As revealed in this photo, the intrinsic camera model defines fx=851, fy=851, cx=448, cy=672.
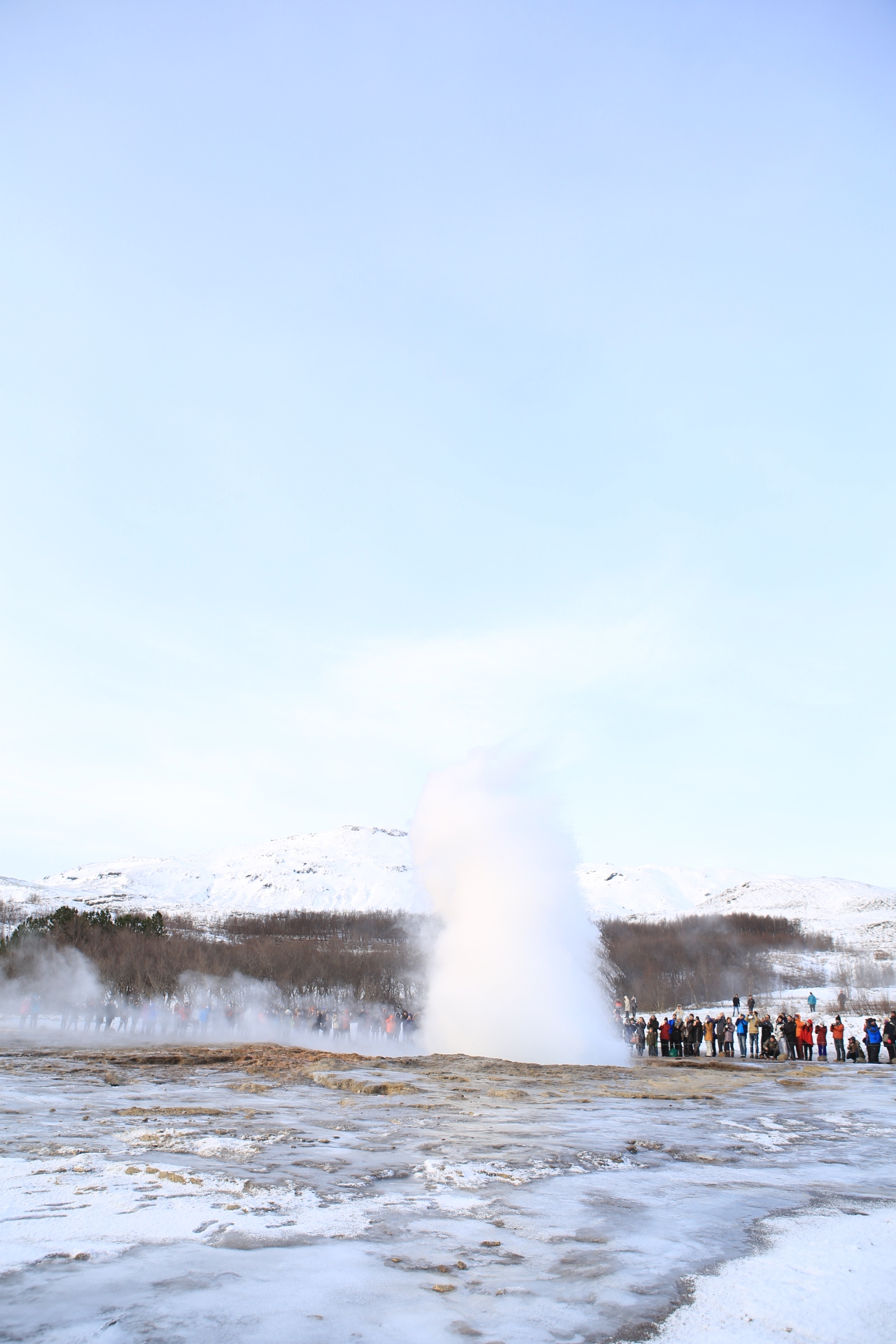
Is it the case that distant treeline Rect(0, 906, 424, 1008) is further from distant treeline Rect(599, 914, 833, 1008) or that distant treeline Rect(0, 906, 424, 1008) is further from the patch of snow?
the patch of snow

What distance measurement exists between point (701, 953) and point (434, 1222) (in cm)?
11959

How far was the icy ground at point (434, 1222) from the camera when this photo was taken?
13.0ft

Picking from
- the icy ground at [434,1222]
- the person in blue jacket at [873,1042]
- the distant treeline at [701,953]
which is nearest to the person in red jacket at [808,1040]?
the person in blue jacket at [873,1042]

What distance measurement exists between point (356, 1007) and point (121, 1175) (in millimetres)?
51079

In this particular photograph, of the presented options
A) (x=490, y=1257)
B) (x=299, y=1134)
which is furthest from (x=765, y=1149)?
(x=490, y=1257)

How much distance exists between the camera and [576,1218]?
5914 mm

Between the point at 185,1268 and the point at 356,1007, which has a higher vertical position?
the point at 185,1268

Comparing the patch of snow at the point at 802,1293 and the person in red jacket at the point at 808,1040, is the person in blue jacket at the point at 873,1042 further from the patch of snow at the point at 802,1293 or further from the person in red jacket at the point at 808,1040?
the patch of snow at the point at 802,1293

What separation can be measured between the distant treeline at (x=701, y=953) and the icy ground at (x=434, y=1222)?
208ft

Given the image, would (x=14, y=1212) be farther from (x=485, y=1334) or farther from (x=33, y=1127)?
(x=33, y=1127)

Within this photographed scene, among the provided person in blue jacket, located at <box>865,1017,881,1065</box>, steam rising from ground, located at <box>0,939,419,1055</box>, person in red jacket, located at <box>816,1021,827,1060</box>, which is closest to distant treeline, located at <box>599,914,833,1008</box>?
steam rising from ground, located at <box>0,939,419,1055</box>

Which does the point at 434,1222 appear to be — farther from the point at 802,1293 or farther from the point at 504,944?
the point at 504,944

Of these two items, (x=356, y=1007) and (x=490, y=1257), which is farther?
(x=356, y=1007)

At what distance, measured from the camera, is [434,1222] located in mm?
5707
